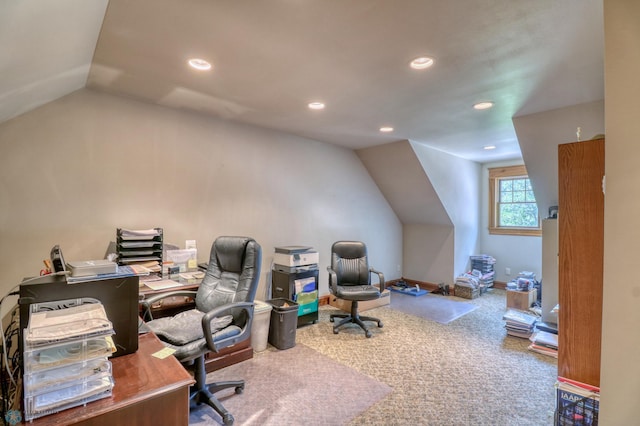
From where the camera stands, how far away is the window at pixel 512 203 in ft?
18.6

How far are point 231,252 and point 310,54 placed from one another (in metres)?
1.56

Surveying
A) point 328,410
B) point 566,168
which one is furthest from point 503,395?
point 566,168

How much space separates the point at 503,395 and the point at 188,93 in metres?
3.68

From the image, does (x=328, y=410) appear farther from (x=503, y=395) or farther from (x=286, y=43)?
(x=286, y=43)

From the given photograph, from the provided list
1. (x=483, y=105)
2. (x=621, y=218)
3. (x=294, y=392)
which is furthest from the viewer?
(x=483, y=105)

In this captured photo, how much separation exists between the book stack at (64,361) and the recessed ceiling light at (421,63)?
2293 millimetres

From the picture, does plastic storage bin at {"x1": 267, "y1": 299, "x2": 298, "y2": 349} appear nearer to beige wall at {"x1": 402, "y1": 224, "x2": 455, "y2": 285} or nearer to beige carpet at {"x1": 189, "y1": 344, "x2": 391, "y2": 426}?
beige carpet at {"x1": 189, "y1": 344, "x2": 391, "y2": 426}

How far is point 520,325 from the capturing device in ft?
11.5

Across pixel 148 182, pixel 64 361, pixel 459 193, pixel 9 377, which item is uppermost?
pixel 459 193

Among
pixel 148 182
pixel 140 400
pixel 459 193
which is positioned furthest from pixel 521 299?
pixel 148 182

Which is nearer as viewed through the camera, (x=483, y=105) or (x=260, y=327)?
(x=483, y=105)

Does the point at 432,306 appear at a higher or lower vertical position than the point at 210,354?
lower

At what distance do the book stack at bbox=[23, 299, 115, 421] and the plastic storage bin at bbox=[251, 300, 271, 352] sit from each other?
2.05m

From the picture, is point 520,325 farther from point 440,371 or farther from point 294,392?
point 294,392
